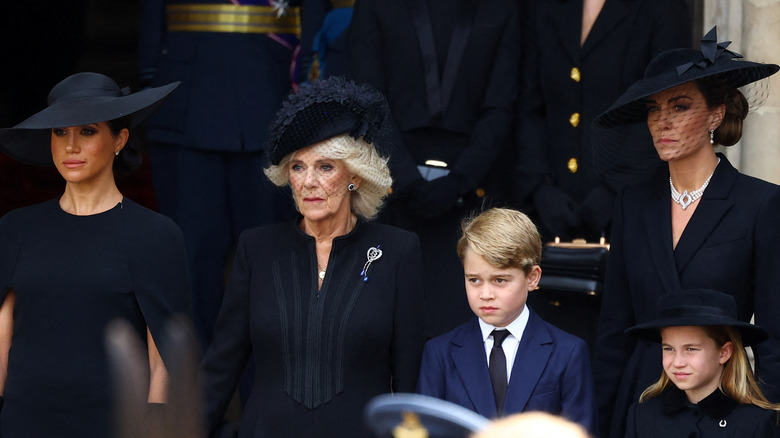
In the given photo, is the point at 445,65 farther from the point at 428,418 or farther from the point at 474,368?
the point at 428,418

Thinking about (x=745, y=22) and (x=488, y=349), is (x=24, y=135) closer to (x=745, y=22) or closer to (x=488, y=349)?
(x=488, y=349)

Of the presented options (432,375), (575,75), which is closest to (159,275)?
(432,375)

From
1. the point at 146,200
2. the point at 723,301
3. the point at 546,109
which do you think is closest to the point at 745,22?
the point at 546,109

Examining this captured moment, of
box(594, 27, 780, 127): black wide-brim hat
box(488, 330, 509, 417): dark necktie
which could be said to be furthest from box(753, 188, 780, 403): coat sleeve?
box(488, 330, 509, 417): dark necktie

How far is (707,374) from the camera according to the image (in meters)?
3.77

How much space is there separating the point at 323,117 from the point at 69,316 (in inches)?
39.4

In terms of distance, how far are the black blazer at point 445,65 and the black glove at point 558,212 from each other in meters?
0.35

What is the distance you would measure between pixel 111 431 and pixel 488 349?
1.17 metres

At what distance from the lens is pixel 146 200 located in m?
7.07

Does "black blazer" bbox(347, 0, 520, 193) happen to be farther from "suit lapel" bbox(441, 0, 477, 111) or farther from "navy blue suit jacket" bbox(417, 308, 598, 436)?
"navy blue suit jacket" bbox(417, 308, 598, 436)

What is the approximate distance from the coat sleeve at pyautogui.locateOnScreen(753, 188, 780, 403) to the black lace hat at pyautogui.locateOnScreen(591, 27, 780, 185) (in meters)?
0.41

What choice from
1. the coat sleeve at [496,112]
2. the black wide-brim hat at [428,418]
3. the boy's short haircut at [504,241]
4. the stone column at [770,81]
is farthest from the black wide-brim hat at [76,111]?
the black wide-brim hat at [428,418]

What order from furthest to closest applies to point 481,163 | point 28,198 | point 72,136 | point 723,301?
point 28,198, point 481,163, point 72,136, point 723,301

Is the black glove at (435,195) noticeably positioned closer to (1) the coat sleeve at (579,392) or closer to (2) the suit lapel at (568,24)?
(2) the suit lapel at (568,24)
